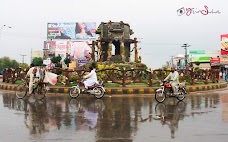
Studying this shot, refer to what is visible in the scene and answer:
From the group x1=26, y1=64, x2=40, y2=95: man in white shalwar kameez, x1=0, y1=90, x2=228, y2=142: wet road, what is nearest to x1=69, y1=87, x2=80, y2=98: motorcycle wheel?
x1=26, y1=64, x2=40, y2=95: man in white shalwar kameez

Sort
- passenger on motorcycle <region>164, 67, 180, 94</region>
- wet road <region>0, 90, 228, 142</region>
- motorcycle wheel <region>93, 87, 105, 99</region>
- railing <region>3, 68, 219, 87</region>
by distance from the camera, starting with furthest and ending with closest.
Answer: railing <region>3, 68, 219, 87</region> < motorcycle wheel <region>93, 87, 105, 99</region> < passenger on motorcycle <region>164, 67, 180, 94</region> < wet road <region>0, 90, 228, 142</region>

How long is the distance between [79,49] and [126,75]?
48222 mm

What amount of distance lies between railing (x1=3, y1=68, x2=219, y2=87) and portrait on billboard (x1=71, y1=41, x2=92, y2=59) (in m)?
43.3

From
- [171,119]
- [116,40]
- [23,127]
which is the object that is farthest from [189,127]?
[116,40]

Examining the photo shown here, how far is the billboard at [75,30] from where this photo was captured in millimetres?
64812

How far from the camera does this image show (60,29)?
216 feet

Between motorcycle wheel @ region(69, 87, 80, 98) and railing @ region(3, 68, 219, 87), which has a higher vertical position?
railing @ region(3, 68, 219, 87)

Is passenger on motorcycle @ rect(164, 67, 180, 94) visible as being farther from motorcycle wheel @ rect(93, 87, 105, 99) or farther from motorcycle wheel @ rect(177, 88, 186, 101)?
motorcycle wheel @ rect(93, 87, 105, 99)

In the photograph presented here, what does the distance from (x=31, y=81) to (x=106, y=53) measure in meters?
14.9

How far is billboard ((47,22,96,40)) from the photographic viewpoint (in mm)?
64812

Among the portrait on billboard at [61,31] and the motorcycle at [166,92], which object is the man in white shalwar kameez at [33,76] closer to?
the motorcycle at [166,92]

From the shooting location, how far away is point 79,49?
67.9m

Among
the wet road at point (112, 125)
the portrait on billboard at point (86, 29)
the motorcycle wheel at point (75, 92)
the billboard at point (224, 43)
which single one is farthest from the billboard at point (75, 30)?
the wet road at point (112, 125)

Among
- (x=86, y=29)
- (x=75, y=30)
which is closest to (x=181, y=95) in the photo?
A: (x=86, y=29)
